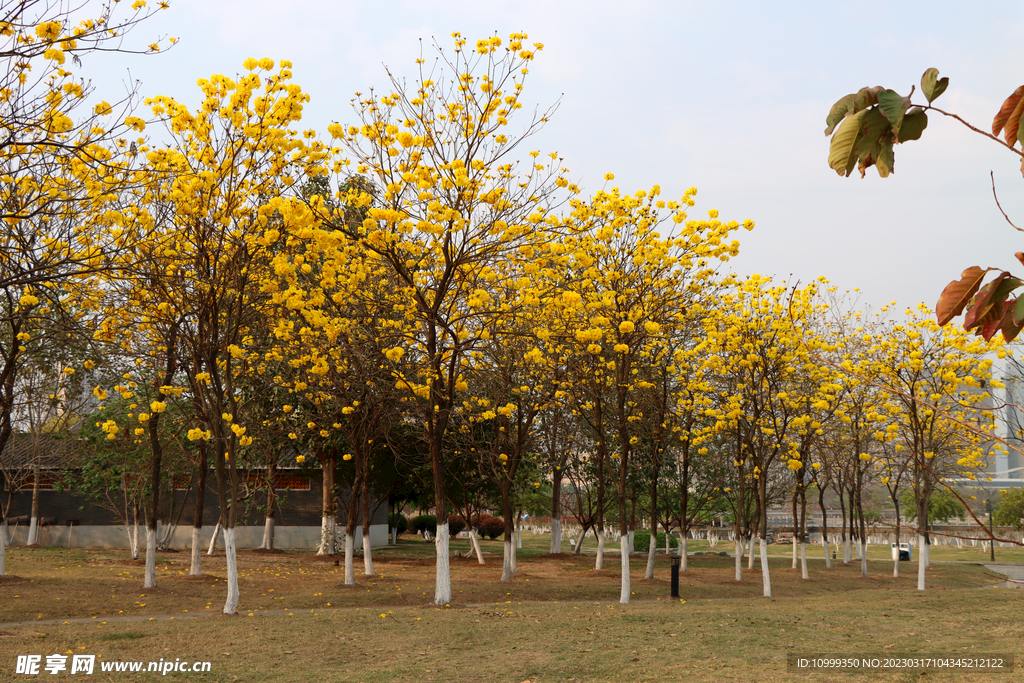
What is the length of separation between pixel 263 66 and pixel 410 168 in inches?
125

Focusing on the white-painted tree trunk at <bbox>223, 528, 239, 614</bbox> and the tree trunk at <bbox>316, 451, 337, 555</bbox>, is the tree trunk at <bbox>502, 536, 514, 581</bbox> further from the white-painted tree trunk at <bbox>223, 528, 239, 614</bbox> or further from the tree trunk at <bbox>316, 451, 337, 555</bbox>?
the white-painted tree trunk at <bbox>223, 528, 239, 614</bbox>

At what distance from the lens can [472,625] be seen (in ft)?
41.1

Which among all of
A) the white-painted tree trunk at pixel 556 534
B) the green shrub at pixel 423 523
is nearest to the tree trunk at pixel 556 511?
the white-painted tree trunk at pixel 556 534

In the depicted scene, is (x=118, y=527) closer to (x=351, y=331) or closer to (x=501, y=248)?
(x=351, y=331)

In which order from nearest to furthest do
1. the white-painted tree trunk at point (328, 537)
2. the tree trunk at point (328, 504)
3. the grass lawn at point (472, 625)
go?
the grass lawn at point (472, 625) → the tree trunk at point (328, 504) → the white-painted tree trunk at point (328, 537)

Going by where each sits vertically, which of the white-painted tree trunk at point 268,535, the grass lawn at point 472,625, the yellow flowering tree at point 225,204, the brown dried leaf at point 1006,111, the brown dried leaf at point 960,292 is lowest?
the white-painted tree trunk at point 268,535

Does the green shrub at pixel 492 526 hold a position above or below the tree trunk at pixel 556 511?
below

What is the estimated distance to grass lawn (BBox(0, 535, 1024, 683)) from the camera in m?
9.08

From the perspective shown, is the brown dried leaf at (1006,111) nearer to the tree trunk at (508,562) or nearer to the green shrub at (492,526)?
the tree trunk at (508,562)

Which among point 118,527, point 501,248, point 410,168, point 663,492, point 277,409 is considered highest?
point 410,168

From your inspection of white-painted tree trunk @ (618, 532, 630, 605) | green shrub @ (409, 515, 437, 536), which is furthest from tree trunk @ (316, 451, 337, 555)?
green shrub @ (409, 515, 437, 536)

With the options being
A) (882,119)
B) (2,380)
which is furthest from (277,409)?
(882,119)

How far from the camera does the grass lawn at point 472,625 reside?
357 inches

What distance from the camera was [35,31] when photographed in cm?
682
